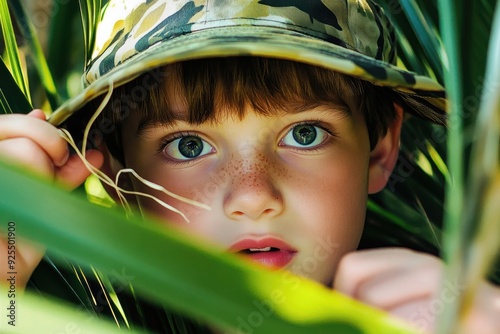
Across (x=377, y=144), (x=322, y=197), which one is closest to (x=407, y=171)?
(x=377, y=144)

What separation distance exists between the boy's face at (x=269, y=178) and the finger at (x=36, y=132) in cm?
13

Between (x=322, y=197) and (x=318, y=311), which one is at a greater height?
(x=322, y=197)

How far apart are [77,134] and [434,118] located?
0.36 m

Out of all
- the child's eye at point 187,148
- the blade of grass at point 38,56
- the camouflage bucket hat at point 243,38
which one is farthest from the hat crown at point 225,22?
the blade of grass at point 38,56

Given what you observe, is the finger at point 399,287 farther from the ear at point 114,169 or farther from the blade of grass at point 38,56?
the blade of grass at point 38,56

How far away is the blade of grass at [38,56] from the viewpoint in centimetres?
95

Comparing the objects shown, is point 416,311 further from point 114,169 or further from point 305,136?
point 114,169

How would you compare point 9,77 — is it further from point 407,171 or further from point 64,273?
point 407,171

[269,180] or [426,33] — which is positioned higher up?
[426,33]

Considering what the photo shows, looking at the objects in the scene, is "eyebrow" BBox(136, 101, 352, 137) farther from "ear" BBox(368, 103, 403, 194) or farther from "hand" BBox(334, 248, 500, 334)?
"hand" BBox(334, 248, 500, 334)

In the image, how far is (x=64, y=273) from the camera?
708mm

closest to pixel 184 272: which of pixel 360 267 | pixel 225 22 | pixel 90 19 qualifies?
pixel 360 267

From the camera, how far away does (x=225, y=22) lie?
2.11 ft

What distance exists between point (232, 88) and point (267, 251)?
16 centimetres
